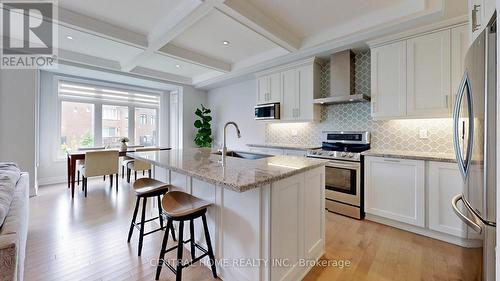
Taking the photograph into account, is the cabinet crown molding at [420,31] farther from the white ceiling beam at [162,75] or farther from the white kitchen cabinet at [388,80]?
the white ceiling beam at [162,75]

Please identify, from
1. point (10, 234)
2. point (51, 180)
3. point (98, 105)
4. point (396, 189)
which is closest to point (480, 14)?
point (396, 189)

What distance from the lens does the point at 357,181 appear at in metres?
2.86

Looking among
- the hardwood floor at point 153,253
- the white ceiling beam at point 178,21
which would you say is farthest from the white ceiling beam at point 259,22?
the hardwood floor at point 153,253

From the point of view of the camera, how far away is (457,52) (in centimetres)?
237

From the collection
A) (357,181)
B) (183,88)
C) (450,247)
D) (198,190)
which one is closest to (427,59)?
(357,181)

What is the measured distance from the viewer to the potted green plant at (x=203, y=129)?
5.86 metres

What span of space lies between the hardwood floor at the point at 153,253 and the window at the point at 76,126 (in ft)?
7.87

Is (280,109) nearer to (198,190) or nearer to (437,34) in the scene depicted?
(437,34)

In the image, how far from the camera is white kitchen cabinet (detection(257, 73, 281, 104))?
4176mm

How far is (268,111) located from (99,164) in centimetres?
329

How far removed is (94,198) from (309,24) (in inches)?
174

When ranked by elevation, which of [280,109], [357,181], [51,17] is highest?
[51,17]

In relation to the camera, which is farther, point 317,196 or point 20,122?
point 20,122

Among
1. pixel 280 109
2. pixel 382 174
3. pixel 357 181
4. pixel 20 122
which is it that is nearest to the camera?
pixel 382 174
